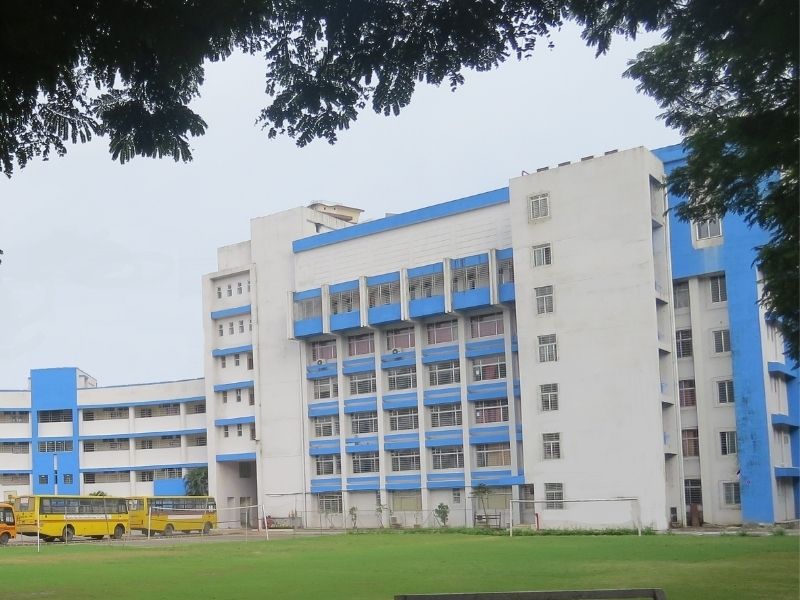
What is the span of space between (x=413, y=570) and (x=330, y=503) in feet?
112

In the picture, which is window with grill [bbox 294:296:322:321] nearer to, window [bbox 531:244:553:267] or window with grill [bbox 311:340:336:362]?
window with grill [bbox 311:340:336:362]

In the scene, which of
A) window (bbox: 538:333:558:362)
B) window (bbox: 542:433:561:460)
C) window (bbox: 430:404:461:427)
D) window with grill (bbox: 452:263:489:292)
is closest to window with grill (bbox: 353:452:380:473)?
window (bbox: 430:404:461:427)

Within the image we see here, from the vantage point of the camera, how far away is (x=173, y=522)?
5431 centimetres

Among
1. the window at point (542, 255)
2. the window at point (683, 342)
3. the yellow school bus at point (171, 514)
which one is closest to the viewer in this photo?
the window at point (683, 342)

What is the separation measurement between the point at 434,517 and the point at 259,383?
13.3 metres

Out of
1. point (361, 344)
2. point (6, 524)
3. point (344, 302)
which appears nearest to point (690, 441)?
point (361, 344)

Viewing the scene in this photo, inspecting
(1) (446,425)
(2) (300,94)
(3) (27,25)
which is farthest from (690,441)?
(3) (27,25)

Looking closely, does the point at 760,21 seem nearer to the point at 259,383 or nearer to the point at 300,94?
the point at 300,94

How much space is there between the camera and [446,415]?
52219 mm

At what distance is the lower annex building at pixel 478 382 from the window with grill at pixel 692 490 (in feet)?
0.30

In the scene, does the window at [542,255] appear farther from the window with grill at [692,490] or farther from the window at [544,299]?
the window with grill at [692,490]

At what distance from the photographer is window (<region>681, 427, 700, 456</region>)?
46.1m

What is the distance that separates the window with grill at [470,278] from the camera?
5044 cm

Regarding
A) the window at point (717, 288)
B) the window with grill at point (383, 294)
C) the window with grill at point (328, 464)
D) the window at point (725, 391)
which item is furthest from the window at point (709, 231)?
the window with grill at point (328, 464)
